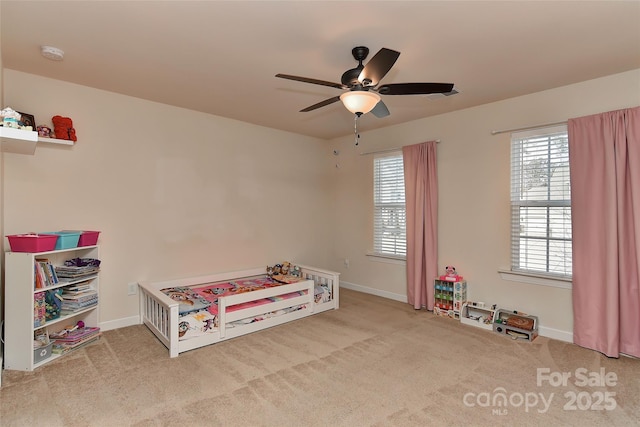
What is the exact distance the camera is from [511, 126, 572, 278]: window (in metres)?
3.26

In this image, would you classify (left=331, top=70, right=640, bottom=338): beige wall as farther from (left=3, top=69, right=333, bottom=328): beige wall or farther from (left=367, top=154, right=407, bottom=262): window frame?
(left=3, top=69, right=333, bottom=328): beige wall

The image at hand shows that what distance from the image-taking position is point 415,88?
221cm

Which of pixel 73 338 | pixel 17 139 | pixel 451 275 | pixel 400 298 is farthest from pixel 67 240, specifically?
pixel 451 275

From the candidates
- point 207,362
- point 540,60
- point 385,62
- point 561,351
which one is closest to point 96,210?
point 207,362

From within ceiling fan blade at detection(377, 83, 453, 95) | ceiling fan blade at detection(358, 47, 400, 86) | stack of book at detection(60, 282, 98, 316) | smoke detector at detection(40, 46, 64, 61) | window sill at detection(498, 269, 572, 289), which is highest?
smoke detector at detection(40, 46, 64, 61)

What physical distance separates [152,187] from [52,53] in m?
1.53

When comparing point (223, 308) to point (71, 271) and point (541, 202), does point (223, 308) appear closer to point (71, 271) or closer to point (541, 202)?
point (71, 271)

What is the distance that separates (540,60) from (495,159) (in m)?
1.24

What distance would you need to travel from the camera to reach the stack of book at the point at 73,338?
9.29 feet

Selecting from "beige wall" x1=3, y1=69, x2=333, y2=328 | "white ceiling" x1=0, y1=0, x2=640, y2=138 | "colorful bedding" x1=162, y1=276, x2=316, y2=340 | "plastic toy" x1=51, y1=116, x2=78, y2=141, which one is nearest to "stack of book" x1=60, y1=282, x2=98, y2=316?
"beige wall" x1=3, y1=69, x2=333, y2=328

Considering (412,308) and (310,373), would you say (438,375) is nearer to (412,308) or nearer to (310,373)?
(310,373)

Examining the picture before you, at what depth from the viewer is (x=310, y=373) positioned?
→ 8.45ft

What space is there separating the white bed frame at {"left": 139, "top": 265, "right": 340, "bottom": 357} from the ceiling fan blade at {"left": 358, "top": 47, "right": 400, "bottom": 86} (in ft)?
7.75

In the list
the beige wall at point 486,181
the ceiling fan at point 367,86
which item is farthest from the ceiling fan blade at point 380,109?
the beige wall at point 486,181
